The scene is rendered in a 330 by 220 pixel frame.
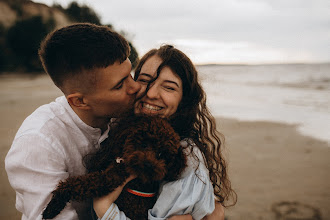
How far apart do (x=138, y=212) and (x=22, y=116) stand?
7.35 meters

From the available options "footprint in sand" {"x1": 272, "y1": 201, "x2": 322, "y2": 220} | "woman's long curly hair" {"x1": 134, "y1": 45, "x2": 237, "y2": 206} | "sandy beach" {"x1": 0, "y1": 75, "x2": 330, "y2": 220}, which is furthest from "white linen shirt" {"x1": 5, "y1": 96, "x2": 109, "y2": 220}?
"footprint in sand" {"x1": 272, "y1": 201, "x2": 322, "y2": 220}

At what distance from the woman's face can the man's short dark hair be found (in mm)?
339

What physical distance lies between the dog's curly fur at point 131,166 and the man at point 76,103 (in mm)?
273

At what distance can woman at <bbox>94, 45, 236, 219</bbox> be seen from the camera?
5.85 feet

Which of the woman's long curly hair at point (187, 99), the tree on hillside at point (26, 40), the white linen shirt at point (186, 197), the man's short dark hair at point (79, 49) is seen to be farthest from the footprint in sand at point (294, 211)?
the tree on hillside at point (26, 40)

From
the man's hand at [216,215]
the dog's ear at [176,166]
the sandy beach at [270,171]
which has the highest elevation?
the dog's ear at [176,166]

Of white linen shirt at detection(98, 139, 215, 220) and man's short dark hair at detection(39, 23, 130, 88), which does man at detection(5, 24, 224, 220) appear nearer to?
man's short dark hair at detection(39, 23, 130, 88)

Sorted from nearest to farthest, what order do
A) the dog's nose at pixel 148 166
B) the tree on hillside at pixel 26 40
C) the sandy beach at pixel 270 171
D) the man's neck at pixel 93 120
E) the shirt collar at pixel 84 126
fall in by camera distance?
the dog's nose at pixel 148 166
the shirt collar at pixel 84 126
the man's neck at pixel 93 120
the sandy beach at pixel 270 171
the tree on hillside at pixel 26 40

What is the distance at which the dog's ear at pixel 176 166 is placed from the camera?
162 centimetres

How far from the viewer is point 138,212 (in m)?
1.63

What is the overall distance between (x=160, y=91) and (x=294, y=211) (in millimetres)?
2667

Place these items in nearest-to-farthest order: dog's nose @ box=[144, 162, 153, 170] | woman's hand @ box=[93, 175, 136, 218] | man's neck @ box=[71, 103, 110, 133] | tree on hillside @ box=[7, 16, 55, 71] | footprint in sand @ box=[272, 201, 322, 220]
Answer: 1. dog's nose @ box=[144, 162, 153, 170]
2. woman's hand @ box=[93, 175, 136, 218]
3. man's neck @ box=[71, 103, 110, 133]
4. footprint in sand @ box=[272, 201, 322, 220]
5. tree on hillside @ box=[7, 16, 55, 71]

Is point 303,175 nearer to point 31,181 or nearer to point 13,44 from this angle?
point 31,181

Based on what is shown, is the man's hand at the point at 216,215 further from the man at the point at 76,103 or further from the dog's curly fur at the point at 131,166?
the man at the point at 76,103
